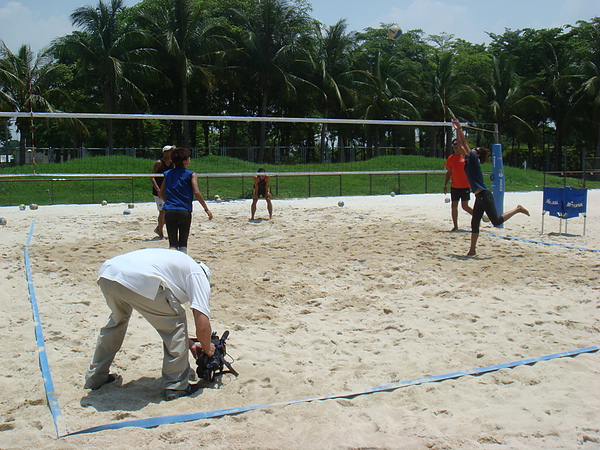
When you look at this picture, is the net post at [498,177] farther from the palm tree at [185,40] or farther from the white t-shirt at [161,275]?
the palm tree at [185,40]

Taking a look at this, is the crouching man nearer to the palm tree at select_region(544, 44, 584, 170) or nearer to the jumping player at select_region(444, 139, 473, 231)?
the jumping player at select_region(444, 139, 473, 231)

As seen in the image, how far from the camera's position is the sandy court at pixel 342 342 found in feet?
8.88

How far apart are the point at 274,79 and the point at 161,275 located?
85.6 feet

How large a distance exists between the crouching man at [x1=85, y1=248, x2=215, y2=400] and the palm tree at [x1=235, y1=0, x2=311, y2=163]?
82.9 feet

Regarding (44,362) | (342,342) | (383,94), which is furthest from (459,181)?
(383,94)

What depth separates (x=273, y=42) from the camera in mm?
28062

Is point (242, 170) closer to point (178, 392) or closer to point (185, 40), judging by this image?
point (185, 40)

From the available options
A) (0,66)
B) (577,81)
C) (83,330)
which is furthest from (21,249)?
(577,81)

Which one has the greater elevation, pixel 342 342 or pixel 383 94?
pixel 383 94

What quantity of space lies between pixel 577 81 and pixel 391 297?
120 feet

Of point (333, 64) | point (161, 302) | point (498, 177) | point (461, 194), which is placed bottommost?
point (161, 302)

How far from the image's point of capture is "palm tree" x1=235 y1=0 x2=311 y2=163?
2733 centimetres

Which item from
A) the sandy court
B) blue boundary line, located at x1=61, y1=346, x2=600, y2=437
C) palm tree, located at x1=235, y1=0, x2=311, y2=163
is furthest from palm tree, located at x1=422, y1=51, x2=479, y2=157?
blue boundary line, located at x1=61, y1=346, x2=600, y2=437

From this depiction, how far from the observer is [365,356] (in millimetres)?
3740
